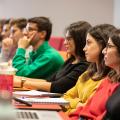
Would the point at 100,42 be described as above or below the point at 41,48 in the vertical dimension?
above

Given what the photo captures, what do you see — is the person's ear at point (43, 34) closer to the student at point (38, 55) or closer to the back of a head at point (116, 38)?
the student at point (38, 55)

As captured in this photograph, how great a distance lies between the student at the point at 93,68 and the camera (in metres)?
1.96

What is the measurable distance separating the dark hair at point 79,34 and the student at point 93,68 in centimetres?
32

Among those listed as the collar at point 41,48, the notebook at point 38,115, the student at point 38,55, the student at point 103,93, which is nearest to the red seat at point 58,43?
the student at point 38,55

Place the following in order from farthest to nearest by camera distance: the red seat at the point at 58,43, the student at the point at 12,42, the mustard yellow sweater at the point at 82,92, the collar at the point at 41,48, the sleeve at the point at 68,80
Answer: the red seat at the point at 58,43 < the student at the point at 12,42 < the collar at the point at 41,48 < the sleeve at the point at 68,80 < the mustard yellow sweater at the point at 82,92

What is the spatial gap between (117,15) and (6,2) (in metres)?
1.92

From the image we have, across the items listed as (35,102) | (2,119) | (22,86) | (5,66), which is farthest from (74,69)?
(2,119)

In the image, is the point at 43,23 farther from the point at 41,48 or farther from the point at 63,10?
the point at 63,10

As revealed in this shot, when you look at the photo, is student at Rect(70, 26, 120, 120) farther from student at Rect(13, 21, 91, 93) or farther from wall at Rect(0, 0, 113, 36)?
wall at Rect(0, 0, 113, 36)

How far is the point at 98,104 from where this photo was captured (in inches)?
65.1

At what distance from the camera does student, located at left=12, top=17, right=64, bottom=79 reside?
9.90 feet

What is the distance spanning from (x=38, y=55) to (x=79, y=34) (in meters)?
0.76

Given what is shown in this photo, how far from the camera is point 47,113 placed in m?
1.53

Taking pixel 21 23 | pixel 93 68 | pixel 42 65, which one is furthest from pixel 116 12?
pixel 93 68
